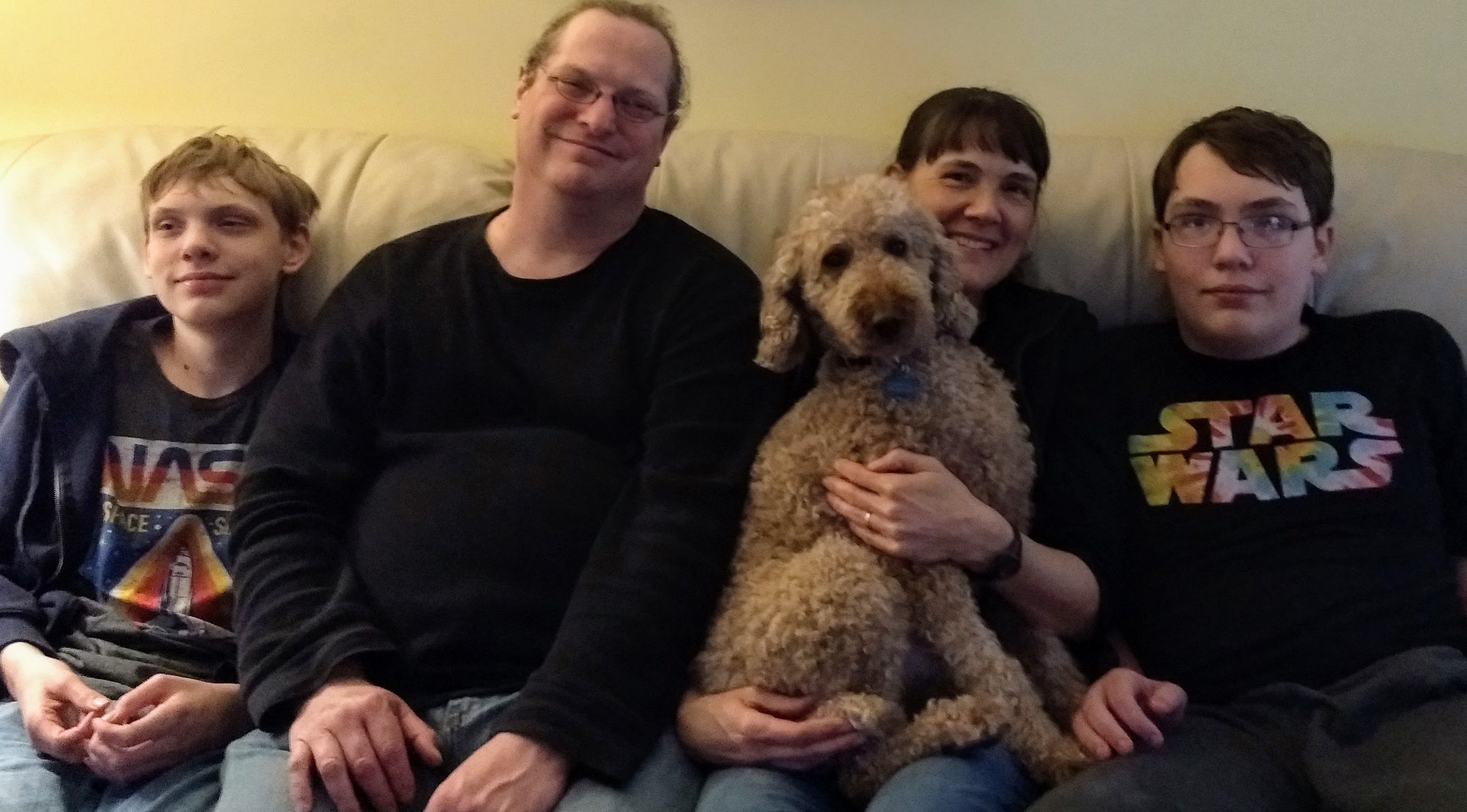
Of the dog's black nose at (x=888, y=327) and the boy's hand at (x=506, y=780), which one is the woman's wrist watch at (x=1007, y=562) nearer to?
the dog's black nose at (x=888, y=327)

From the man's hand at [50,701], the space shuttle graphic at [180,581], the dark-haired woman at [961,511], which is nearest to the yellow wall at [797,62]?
the dark-haired woman at [961,511]

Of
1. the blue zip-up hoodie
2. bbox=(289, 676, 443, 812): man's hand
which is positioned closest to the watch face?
bbox=(289, 676, 443, 812): man's hand

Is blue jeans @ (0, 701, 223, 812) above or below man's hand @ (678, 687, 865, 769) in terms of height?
below

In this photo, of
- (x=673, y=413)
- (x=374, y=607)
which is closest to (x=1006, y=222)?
(x=673, y=413)

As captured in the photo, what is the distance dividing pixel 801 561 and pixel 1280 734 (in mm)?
597

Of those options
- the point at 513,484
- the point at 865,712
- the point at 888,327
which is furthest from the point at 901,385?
the point at 513,484

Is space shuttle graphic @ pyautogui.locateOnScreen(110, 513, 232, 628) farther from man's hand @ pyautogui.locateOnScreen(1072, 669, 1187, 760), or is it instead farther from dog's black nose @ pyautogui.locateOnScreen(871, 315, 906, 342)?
man's hand @ pyautogui.locateOnScreen(1072, 669, 1187, 760)

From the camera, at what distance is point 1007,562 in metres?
1.31

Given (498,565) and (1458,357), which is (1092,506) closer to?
(1458,357)

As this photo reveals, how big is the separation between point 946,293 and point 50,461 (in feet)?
4.05

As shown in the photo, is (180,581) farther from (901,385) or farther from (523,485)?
(901,385)

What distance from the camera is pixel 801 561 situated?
4.23ft

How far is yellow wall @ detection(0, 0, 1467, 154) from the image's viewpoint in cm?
194

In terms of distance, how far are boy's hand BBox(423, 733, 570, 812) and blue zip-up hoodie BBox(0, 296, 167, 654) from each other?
0.67 meters
